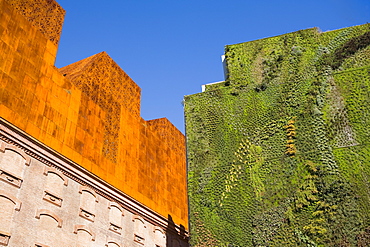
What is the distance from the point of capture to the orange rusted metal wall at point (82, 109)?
1788 centimetres

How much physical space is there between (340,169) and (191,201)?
7169 millimetres

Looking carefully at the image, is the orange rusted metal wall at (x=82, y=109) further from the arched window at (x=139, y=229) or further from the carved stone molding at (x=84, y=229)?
the carved stone molding at (x=84, y=229)

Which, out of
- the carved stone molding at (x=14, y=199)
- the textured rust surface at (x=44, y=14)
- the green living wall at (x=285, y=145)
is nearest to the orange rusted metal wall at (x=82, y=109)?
the textured rust surface at (x=44, y=14)

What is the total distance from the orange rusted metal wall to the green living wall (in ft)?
17.7

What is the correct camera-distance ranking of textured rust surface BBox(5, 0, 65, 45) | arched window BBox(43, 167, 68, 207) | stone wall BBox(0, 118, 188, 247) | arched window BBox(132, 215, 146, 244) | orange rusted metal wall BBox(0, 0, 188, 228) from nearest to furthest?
stone wall BBox(0, 118, 188, 247) < arched window BBox(43, 167, 68, 207) < orange rusted metal wall BBox(0, 0, 188, 228) < textured rust surface BBox(5, 0, 65, 45) < arched window BBox(132, 215, 146, 244)

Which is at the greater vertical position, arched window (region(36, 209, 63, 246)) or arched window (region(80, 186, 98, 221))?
arched window (region(80, 186, 98, 221))

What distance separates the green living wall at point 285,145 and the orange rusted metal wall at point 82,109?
17.7 feet

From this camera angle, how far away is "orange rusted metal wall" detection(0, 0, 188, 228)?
17.9 meters

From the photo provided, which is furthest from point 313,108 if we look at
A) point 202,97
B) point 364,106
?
point 202,97

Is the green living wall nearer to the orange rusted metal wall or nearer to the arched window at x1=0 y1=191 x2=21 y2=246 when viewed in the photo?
the orange rusted metal wall

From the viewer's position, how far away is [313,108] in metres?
19.2

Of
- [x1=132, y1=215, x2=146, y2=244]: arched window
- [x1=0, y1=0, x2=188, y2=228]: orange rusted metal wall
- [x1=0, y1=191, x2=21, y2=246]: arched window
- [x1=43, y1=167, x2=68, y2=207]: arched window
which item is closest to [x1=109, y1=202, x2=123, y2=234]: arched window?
[x1=0, y1=0, x2=188, y2=228]: orange rusted metal wall

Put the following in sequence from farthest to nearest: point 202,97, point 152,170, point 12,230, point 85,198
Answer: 1. point 152,170
2. point 202,97
3. point 85,198
4. point 12,230

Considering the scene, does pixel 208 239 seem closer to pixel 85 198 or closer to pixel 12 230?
pixel 85 198
